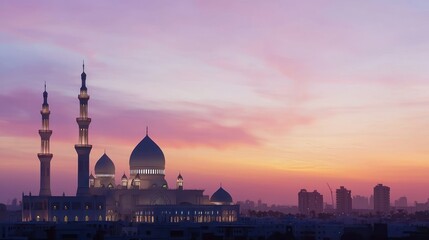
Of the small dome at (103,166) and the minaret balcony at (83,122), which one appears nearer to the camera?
the minaret balcony at (83,122)

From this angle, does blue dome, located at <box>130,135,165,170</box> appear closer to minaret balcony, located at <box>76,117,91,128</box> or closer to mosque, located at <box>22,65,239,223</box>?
mosque, located at <box>22,65,239,223</box>

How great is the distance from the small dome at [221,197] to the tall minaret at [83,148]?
1947 cm

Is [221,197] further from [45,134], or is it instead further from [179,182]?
[45,134]

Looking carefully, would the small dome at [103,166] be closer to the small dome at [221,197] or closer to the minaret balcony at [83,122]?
the minaret balcony at [83,122]

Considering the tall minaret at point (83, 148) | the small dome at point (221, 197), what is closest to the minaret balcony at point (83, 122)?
the tall minaret at point (83, 148)

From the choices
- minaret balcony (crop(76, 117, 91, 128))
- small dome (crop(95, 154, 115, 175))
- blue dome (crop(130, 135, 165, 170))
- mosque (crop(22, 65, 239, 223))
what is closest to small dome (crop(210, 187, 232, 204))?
mosque (crop(22, 65, 239, 223))

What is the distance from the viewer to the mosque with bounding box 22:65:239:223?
126 m

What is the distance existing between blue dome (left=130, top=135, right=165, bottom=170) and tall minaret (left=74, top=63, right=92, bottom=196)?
9.07 meters

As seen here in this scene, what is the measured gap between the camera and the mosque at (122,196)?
412ft

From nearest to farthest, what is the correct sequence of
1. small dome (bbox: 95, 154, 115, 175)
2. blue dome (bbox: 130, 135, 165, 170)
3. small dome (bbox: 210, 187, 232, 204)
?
blue dome (bbox: 130, 135, 165, 170) → small dome (bbox: 95, 154, 115, 175) → small dome (bbox: 210, 187, 232, 204)

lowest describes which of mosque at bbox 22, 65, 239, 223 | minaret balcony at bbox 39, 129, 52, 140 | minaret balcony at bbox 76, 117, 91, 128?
mosque at bbox 22, 65, 239, 223

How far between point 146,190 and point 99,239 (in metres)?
36.9

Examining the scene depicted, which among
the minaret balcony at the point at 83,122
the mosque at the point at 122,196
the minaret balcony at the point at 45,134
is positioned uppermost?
the minaret balcony at the point at 83,122

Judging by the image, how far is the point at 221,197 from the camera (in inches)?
5404
